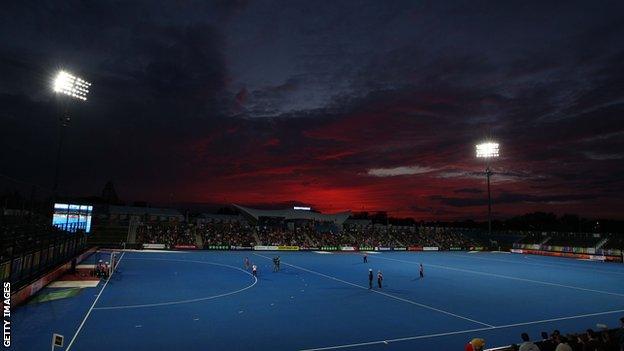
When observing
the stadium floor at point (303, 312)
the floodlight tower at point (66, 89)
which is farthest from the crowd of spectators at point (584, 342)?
the floodlight tower at point (66, 89)

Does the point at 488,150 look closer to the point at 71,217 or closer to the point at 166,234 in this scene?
the point at 166,234

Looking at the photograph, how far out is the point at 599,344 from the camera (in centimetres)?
1305

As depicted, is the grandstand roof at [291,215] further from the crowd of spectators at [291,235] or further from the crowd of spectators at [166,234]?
the crowd of spectators at [166,234]

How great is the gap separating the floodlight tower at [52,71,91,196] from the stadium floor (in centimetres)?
1162

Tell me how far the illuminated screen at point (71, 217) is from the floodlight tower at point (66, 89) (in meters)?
5.63

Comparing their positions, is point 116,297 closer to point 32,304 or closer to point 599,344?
point 32,304

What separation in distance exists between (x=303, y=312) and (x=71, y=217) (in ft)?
110

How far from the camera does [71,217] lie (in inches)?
1734

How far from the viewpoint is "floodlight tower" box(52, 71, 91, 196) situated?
3366cm

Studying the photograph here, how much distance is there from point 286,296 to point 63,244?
21.5 meters

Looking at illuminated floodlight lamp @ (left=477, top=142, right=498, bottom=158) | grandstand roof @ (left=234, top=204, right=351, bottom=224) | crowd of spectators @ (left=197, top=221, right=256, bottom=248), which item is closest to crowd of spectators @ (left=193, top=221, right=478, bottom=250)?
crowd of spectators @ (left=197, top=221, right=256, bottom=248)

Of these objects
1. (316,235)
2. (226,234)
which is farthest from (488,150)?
(226,234)

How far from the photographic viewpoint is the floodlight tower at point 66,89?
3366cm

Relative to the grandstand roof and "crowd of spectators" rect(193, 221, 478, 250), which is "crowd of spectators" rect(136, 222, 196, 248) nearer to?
"crowd of spectators" rect(193, 221, 478, 250)
